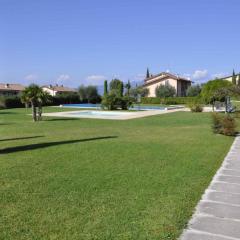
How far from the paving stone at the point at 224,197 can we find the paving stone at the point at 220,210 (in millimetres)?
233

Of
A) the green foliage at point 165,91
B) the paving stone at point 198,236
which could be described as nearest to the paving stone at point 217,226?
the paving stone at point 198,236

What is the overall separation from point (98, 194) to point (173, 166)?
2715 millimetres

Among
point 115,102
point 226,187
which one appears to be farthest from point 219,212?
point 115,102

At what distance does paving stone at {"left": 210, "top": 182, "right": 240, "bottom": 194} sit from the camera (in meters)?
6.14

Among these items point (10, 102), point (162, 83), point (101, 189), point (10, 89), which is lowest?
point (101, 189)

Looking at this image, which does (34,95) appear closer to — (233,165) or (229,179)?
(233,165)

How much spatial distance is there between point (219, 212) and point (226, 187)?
146cm

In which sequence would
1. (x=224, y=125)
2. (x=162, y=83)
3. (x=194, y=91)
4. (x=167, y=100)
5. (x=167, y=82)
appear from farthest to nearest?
(x=162, y=83) < (x=167, y=82) < (x=194, y=91) < (x=167, y=100) < (x=224, y=125)

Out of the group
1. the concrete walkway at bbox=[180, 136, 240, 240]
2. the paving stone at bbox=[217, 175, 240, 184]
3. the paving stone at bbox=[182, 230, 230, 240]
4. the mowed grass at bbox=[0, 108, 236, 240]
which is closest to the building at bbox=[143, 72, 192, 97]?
the mowed grass at bbox=[0, 108, 236, 240]

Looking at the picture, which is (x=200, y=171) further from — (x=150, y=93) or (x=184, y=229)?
(x=150, y=93)

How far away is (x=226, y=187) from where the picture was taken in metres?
6.34

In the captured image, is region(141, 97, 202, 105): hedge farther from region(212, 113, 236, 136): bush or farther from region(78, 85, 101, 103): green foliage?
region(212, 113, 236, 136): bush

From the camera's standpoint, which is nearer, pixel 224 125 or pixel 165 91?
pixel 224 125

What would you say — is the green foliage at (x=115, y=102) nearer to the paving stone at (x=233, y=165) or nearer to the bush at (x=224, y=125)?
the bush at (x=224, y=125)
